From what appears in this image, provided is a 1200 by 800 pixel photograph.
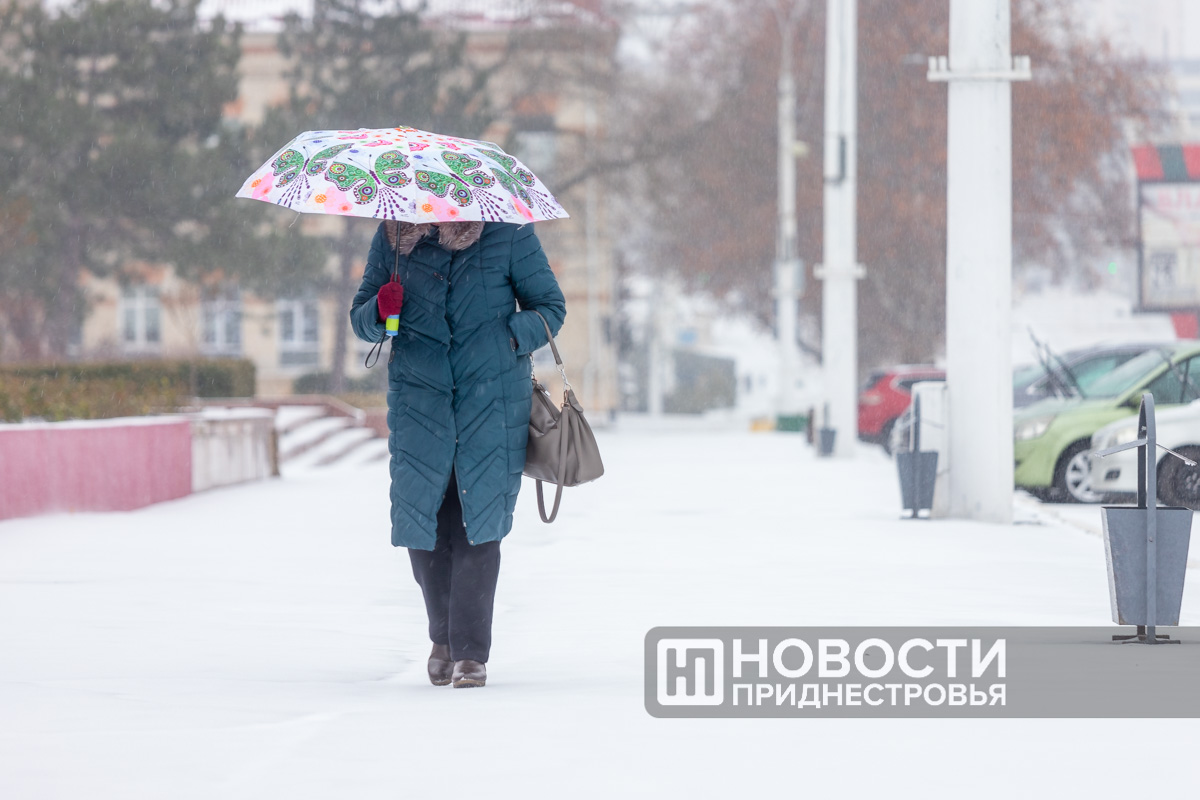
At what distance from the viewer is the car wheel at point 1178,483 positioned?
15.8 meters

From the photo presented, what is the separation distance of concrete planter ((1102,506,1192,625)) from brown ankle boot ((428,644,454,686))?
2.81m

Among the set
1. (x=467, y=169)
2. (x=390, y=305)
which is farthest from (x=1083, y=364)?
(x=390, y=305)

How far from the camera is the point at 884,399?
31.8m

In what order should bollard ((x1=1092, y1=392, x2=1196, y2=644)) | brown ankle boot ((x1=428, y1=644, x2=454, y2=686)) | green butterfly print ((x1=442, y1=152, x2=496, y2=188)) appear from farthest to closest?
1. bollard ((x1=1092, y1=392, x2=1196, y2=644))
2. brown ankle boot ((x1=428, y1=644, x2=454, y2=686))
3. green butterfly print ((x1=442, y1=152, x2=496, y2=188))

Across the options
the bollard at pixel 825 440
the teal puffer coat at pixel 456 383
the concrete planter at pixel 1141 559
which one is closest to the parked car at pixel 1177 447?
the concrete planter at pixel 1141 559

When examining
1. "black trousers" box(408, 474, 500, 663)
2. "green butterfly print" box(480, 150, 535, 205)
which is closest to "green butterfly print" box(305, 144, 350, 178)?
"green butterfly print" box(480, 150, 535, 205)

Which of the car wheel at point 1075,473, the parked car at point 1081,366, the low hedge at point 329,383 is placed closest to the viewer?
the car wheel at point 1075,473

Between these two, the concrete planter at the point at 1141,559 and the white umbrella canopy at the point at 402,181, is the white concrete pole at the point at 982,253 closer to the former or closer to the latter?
the concrete planter at the point at 1141,559

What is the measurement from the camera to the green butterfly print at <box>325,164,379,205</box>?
22.0 ft

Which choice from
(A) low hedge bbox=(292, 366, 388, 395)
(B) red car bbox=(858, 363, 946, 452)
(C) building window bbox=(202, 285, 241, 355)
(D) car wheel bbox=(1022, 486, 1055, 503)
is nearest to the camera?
(D) car wheel bbox=(1022, 486, 1055, 503)

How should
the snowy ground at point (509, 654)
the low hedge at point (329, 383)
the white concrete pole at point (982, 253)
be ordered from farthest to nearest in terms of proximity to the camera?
the low hedge at point (329, 383), the white concrete pole at point (982, 253), the snowy ground at point (509, 654)

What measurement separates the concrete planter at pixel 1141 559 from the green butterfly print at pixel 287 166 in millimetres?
3543

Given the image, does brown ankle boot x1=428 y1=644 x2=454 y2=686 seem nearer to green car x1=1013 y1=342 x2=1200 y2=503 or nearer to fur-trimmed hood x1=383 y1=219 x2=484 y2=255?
fur-trimmed hood x1=383 y1=219 x2=484 y2=255

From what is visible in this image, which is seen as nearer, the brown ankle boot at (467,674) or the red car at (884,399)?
the brown ankle boot at (467,674)
